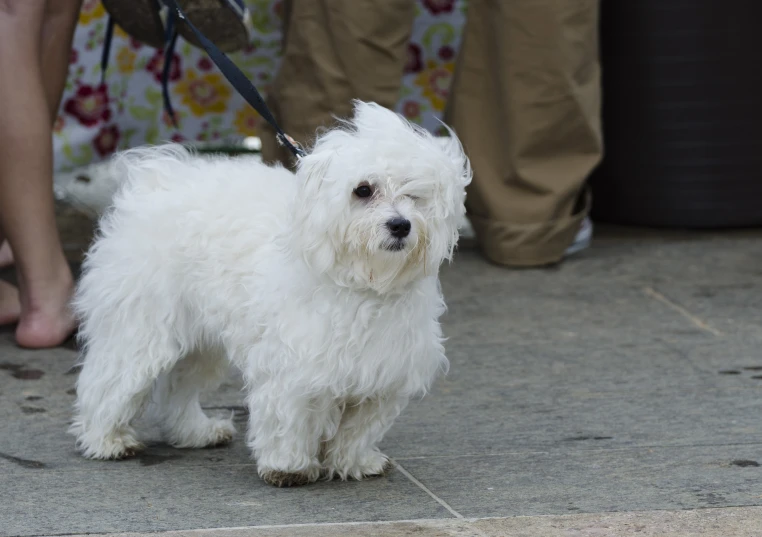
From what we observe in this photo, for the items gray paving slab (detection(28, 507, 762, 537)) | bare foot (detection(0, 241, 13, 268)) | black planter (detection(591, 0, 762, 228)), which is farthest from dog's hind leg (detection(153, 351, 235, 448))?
black planter (detection(591, 0, 762, 228))

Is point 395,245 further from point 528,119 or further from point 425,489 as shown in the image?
point 528,119

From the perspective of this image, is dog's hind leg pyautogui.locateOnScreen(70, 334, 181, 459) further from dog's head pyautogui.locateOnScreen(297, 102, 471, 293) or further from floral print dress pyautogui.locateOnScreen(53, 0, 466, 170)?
floral print dress pyautogui.locateOnScreen(53, 0, 466, 170)

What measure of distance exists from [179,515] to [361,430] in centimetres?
55

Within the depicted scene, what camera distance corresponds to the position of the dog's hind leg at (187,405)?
11.7 feet

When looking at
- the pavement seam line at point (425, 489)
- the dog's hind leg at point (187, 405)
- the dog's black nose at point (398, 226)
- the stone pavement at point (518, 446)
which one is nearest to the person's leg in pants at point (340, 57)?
the stone pavement at point (518, 446)

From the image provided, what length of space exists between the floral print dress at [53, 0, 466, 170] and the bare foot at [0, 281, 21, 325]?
189cm

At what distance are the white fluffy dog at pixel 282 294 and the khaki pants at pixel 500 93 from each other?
1.76 meters

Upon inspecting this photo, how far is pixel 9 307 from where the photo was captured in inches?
187

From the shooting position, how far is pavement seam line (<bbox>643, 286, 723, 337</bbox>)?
484 cm

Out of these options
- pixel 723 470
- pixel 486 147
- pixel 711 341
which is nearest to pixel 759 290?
pixel 711 341

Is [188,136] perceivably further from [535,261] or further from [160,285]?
[160,285]

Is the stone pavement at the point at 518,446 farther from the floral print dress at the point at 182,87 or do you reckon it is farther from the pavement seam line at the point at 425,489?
the floral print dress at the point at 182,87

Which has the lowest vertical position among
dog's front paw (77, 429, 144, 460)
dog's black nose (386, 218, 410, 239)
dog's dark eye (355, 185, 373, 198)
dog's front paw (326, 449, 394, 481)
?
dog's front paw (77, 429, 144, 460)

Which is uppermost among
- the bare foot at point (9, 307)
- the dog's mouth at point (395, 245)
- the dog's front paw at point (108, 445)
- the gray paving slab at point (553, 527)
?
the dog's mouth at point (395, 245)
